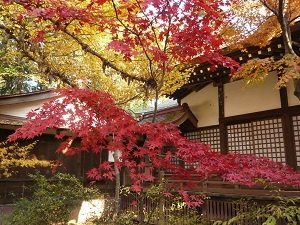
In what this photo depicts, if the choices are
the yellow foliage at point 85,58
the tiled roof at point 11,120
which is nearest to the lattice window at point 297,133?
the yellow foliage at point 85,58

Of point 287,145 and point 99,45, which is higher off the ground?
point 99,45

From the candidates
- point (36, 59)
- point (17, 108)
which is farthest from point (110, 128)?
point (17, 108)

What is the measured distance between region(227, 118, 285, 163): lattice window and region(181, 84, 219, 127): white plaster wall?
81cm

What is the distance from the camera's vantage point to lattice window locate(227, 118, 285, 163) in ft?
25.2

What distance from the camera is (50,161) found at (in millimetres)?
9203

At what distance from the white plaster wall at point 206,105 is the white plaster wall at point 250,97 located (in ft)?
1.68

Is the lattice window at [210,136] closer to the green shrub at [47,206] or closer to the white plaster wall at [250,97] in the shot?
the white plaster wall at [250,97]

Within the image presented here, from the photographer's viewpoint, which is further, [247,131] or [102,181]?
[102,181]

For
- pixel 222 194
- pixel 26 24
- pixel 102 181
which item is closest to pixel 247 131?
pixel 222 194

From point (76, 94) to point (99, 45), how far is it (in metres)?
6.93

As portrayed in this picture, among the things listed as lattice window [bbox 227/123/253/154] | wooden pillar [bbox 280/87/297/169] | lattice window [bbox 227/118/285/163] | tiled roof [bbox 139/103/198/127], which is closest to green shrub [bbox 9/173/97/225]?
tiled roof [bbox 139/103/198/127]

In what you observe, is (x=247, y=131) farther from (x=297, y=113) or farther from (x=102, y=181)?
(x=102, y=181)

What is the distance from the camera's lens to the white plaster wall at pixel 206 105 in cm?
960

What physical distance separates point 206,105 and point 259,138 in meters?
2.48
